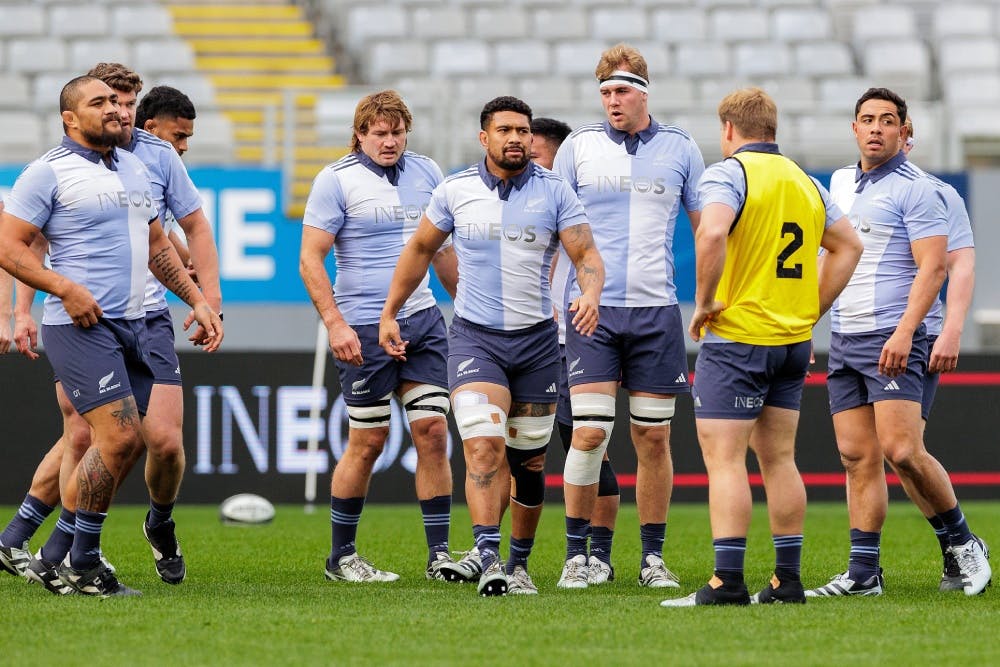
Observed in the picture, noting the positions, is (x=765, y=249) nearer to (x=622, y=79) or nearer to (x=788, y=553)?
(x=788, y=553)

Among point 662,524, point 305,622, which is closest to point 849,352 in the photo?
point 662,524

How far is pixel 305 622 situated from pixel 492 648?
3.09 ft

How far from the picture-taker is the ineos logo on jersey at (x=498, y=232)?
7.19 meters

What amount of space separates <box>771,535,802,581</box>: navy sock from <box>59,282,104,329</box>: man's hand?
296cm

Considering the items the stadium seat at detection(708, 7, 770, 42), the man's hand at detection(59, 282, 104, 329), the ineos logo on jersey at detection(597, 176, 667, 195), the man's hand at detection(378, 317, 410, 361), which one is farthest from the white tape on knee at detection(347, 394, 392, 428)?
the stadium seat at detection(708, 7, 770, 42)

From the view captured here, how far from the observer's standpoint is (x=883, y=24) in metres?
19.3

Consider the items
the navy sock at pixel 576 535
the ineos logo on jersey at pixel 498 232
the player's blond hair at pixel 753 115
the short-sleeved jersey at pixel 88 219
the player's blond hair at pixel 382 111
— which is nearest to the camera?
the player's blond hair at pixel 753 115

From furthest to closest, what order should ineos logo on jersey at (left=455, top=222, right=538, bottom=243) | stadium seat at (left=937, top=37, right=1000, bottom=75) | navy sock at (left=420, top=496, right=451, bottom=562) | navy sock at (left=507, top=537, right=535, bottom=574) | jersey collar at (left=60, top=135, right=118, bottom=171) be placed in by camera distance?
stadium seat at (left=937, top=37, right=1000, bottom=75)
navy sock at (left=420, top=496, right=451, bottom=562)
navy sock at (left=507, top=537, right=535, bottom=574)
ineos logo on jersey at (left=455, top=222, right=538, bottom=243)
jersey collar at (left=60, top=135, right=118, bottom=171)

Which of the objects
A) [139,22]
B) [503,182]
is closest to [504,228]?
[503,182]

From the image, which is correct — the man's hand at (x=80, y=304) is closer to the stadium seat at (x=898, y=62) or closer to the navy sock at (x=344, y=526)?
the navy sock at (x=344, y=526)

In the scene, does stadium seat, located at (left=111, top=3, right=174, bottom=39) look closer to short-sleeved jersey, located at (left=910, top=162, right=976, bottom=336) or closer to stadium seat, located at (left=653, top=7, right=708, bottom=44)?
stadium seat, located at (left=653, top=7, right=708, bottom=44)

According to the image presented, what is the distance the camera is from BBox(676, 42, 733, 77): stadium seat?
18047 millimetres

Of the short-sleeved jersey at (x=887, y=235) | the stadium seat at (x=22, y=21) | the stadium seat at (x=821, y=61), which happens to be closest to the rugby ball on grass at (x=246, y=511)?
the short-sleeved jersey at (x=887, y=235)

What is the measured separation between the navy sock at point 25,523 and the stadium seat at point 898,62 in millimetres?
12321
